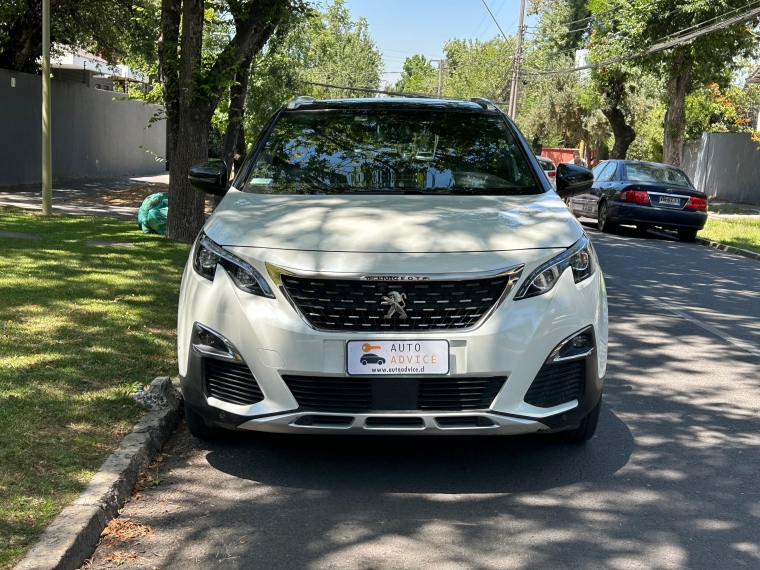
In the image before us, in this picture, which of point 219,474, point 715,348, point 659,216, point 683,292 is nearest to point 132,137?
point 659,216

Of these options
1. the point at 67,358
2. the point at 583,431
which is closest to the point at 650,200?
the point at 583,431

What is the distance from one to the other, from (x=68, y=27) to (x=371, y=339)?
75.2ft

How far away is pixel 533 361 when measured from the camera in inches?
165

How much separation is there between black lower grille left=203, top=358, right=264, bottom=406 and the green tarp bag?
31.7 feet

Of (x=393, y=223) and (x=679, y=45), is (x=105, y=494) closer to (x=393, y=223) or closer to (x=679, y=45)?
(x=393, y=223)

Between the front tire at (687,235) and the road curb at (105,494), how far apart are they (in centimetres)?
1494

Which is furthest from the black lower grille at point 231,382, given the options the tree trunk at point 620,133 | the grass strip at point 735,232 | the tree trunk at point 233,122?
the tree trunk at point 620,133

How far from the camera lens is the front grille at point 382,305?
4152mm

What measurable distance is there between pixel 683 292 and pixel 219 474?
8.03 metres

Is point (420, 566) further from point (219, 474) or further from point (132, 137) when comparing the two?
point (132, 137)

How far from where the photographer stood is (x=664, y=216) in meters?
18.1

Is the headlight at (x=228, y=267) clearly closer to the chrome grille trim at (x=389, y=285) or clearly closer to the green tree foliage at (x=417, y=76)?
the chrome grille trim at (x=389, y=285)

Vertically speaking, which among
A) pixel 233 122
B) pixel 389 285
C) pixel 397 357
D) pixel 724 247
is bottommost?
pixel 724 247

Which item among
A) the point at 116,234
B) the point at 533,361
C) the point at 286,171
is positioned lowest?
the point at 116,234
